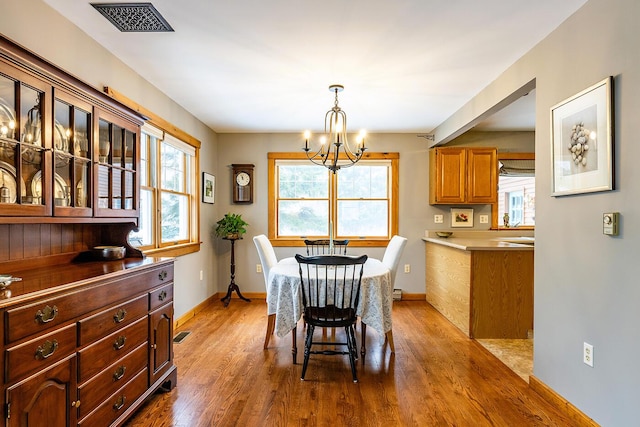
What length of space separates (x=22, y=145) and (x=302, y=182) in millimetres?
3901

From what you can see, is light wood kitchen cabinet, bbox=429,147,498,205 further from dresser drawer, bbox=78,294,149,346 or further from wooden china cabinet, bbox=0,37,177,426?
dresser drawer, bbox=78,294,149,346

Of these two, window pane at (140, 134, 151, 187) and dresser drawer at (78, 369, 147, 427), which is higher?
window pane at (140, 134, 151, 187)

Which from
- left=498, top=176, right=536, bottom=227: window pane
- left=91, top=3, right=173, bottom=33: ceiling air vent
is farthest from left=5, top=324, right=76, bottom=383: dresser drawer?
left=498, top=176, right=536, bottom=227: window pane

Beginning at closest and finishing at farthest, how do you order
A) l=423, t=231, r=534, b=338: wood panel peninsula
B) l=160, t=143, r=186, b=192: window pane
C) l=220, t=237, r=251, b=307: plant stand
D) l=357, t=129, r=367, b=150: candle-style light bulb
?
1. l=357, t=129, r=367, b=150: candle-style light bulb
2. l=423, t=231, r=534, b=338: wood panel peninsula
3. l=160, t=143, r=186, b=192: window pane
4. l=220, t=237, r=251, b=307: plant stand

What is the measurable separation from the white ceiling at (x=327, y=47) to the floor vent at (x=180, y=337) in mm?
2105

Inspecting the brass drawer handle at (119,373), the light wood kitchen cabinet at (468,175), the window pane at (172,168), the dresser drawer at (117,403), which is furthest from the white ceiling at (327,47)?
the dresser drawer at (117,403)

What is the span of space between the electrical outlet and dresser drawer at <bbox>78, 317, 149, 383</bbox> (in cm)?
245

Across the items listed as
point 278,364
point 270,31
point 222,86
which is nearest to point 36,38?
point 270,31

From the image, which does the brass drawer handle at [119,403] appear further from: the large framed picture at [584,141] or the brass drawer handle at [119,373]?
the large framed picture at [584,141]

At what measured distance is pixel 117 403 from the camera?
194cm

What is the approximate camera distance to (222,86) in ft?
11.1

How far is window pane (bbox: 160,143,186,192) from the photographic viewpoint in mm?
3742

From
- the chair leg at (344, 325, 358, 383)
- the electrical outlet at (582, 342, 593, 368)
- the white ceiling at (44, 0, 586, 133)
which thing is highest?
the white ceiling at (44, 0, 586, 133)

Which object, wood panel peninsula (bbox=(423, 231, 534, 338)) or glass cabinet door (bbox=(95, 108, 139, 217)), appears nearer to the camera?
glass cabinet door (bbox=(95, 108, 139, 217))
